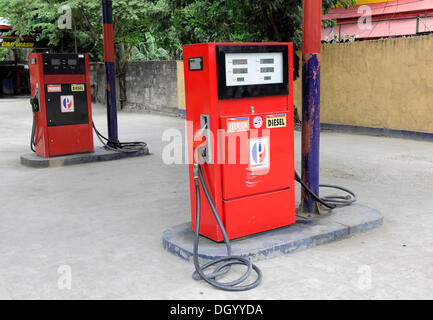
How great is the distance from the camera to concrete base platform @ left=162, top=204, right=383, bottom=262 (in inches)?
158

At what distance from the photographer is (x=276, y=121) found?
4.29 meters

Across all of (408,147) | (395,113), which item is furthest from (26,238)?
(395,113)

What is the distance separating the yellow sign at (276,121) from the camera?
13.9ft

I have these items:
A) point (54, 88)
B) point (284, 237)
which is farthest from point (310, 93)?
point (54, 88)

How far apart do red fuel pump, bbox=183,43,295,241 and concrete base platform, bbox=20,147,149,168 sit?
14.7ft

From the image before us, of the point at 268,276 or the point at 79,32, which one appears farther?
the point at 79,32


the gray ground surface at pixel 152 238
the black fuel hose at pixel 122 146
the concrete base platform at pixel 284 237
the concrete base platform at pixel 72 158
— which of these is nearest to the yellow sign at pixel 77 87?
the black fuel hose at pixel 122 146

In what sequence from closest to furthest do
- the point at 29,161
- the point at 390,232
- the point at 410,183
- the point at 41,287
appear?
the point at 41,287, the point at 390,232, the point at 410,183, the point at 29,161

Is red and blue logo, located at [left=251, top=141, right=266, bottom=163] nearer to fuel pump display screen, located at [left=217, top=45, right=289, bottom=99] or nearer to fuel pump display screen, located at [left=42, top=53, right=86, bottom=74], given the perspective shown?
fuel pump display screen, located at [left=217, top=45, right=289, bottom=99]

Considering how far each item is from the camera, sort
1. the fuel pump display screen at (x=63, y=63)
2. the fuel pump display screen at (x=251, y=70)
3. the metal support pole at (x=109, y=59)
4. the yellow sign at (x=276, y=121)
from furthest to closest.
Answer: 1. the metal support pole at (x=109, y=59)
2. the fuel pump display screen at (x=63, y=63)
3. the yellow sign at (x=276, y=121)
4. the fuel pump display screen at (x=251, y=70)

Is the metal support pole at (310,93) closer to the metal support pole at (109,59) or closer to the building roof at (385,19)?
the metal support pole at (109,59)

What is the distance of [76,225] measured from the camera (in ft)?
16.9

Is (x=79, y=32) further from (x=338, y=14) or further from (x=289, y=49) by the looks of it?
(x=289, y=49)
